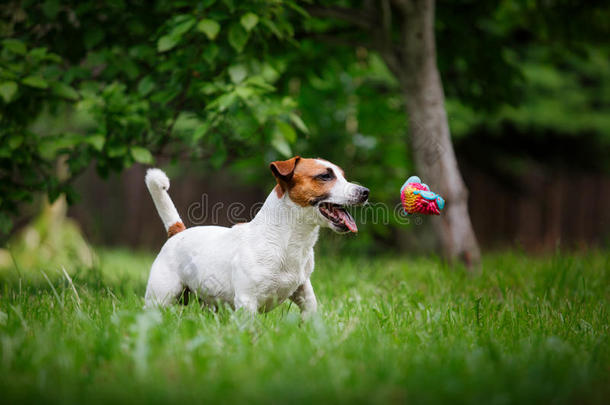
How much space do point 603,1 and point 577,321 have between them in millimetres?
4150

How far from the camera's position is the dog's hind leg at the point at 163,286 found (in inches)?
128

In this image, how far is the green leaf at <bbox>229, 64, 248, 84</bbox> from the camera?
163 inches

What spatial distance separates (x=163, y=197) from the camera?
141 inches

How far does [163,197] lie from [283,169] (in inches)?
39.2

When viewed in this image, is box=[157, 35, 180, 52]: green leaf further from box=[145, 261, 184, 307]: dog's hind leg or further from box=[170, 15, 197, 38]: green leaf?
box=[145, 261, 184, 307]: dog's hind leg

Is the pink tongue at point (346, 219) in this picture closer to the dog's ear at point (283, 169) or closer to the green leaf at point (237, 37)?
the dog's ear at point (283, 169)

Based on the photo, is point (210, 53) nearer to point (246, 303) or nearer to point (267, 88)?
point (267, 88)

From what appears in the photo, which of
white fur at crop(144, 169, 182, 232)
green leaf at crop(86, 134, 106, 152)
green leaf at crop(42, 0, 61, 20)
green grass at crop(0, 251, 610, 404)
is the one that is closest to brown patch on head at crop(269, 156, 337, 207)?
green grass at crop(0, 251, 610, 404)

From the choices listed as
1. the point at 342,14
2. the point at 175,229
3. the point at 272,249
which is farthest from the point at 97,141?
the point at 342,14

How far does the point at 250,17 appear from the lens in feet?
12.5

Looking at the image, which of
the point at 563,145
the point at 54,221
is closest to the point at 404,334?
the point at 54,221

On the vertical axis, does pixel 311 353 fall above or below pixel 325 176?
below

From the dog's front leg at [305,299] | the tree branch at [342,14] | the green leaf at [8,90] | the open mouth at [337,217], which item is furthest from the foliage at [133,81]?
the dog's front leg at [305,299]

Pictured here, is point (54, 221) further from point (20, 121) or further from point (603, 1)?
point (603, 1)
